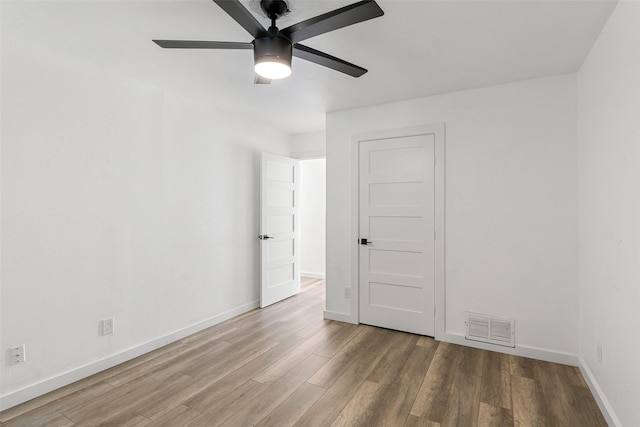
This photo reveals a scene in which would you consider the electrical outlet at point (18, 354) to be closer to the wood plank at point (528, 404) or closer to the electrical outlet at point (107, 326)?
the electrical outlet at point (107, 326)

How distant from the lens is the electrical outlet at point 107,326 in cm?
269

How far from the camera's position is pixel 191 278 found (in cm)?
350

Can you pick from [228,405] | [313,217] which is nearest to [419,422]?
[228,405]

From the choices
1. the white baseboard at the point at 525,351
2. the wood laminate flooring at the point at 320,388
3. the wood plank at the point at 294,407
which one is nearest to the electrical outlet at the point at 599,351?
the wood laminate flooring at the point at 320,388

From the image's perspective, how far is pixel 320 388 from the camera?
2383 millimetres

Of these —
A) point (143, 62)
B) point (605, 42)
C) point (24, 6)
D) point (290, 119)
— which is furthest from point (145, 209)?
point (605, 42)

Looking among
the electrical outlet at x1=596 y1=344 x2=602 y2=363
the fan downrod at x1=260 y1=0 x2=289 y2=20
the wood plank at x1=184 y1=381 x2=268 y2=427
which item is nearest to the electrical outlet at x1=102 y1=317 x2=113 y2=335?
the wood plank at x1=184 y1=381 x2=268 y2=427

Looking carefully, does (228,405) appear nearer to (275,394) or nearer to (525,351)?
(275,394)

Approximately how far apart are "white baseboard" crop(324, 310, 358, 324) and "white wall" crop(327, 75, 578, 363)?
1.08 meters

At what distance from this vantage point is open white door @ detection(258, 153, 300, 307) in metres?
4.29

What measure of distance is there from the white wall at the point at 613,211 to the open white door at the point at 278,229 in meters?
3.33

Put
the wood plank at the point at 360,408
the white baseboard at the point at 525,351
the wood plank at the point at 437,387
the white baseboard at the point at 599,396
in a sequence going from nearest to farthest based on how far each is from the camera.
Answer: the white baseboard at the point at 599,396 → the wood plank at the point at 360,408 → the wood plank at the point at 437,387 → the white baseboard at the point at 525,351

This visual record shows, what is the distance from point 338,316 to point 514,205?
7.29ft

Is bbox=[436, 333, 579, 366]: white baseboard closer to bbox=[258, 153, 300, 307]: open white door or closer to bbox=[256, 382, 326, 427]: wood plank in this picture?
bbox=[256, 382, 326, 427]: wood plank
